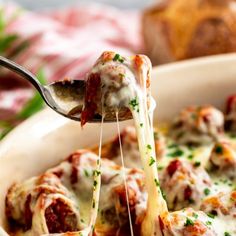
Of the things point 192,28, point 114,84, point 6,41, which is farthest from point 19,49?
point 114,84

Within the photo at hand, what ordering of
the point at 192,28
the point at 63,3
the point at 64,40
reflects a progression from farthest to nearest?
the point at 63,3, the point at 64,40, the point at 192,28

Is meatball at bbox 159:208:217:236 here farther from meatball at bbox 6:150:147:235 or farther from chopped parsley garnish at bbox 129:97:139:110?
chopped parsley garnish at bbox 129:97:139:110

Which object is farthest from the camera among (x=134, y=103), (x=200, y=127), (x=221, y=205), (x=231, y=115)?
(x=231, y=115)

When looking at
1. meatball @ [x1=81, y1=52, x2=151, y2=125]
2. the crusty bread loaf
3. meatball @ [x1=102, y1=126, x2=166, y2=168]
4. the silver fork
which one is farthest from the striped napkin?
meatball @ [x1=81, y1=52, x2=151, y2=125]

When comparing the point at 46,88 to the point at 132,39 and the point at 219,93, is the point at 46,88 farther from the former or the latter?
the point at 132,39

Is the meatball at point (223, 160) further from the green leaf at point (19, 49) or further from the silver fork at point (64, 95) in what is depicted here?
the green leaf at point (19, 49)

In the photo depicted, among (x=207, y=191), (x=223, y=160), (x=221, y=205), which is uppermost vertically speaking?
(x=223, y=160)

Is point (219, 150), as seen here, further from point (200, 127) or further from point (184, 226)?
point (184, 226)
